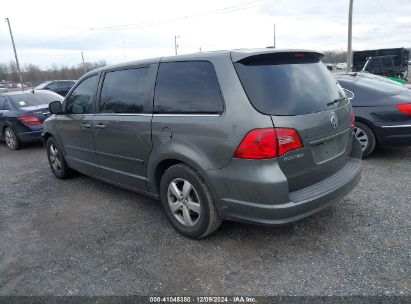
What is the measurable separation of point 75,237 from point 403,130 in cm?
493

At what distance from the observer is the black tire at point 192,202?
3117mm

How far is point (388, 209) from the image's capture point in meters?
3.82

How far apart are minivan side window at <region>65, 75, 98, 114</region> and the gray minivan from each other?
640mm

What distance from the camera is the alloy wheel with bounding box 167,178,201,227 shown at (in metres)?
3.26

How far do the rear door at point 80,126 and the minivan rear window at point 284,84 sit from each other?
2403 millimetres

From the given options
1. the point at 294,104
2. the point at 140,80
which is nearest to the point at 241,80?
the point at 294,104

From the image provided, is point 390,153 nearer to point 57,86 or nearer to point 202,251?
point 202,251

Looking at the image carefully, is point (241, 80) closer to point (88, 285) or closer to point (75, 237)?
point (88, 285)

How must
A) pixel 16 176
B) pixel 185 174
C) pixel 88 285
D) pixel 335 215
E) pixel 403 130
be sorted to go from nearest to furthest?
pixel 88 285
pixel 185 174
pixel 335 215
pixel 403 130
pixel 16 176

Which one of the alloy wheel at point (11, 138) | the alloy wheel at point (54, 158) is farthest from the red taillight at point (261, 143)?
the alloy wheel at point (11, 138)

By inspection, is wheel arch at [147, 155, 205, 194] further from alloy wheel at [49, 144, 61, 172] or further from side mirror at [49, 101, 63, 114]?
alloy wheel at [49, 144, 61, 172]

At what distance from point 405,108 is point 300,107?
334 cm

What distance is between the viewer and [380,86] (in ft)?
19.2

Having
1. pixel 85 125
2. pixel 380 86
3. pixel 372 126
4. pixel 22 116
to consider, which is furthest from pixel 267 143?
pixel 22 116
